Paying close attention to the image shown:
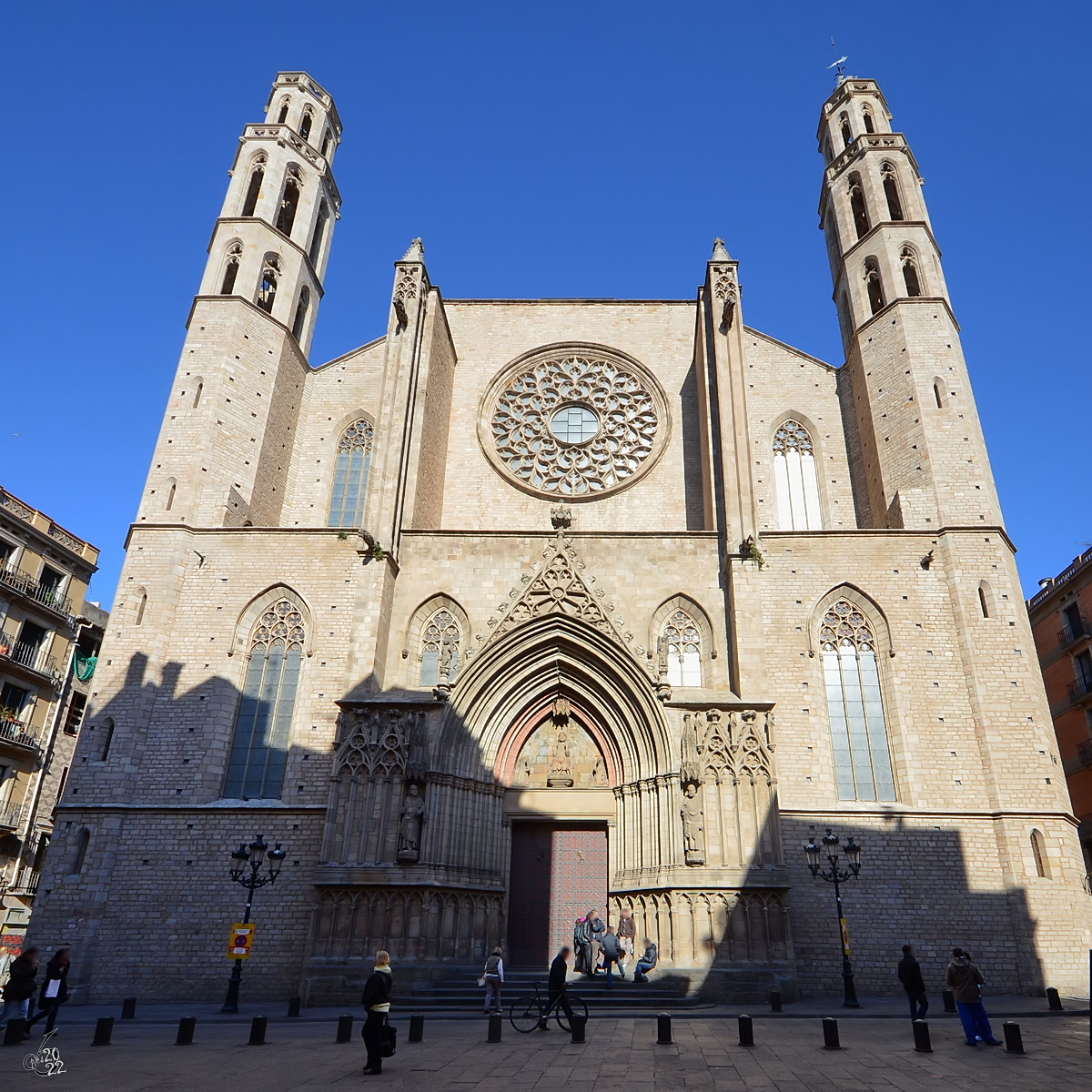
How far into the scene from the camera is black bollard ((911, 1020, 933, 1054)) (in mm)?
9617

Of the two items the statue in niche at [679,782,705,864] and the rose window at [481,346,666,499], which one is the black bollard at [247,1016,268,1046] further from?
the rose window at [481,346,666,499]

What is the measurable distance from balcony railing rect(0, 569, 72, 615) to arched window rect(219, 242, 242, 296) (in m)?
12.3

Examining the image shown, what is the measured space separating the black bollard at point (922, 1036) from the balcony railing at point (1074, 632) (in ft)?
80.1

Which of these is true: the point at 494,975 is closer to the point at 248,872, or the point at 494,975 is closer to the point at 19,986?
the point at 19,986

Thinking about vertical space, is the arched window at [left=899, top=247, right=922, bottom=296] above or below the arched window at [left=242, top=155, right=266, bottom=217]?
below

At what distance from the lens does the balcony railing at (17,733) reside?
27219mm

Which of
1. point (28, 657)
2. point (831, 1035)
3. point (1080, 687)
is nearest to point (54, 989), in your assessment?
point (831, 1035)

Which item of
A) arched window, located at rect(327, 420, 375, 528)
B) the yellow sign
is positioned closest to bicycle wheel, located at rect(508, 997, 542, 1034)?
the yellow sign

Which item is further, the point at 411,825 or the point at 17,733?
the point at 17,733

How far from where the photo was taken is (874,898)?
55.4ft

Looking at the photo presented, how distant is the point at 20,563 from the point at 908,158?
1284 inches

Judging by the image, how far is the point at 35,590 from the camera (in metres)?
29.5

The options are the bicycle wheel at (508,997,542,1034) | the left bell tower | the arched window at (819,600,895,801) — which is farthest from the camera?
the left bell tower

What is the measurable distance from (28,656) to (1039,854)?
30405 mm
